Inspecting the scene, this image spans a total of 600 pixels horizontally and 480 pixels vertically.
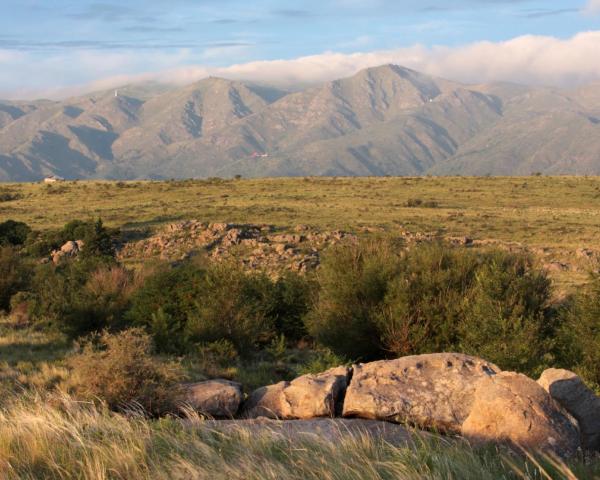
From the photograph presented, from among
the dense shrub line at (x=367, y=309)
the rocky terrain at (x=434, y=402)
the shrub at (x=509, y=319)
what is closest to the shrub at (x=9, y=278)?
the dense shrub line at (x=367, y=309)

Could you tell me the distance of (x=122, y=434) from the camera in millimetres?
6180

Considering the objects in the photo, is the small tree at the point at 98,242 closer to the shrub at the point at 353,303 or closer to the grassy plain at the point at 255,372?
the grassy plain at the point at 255,372

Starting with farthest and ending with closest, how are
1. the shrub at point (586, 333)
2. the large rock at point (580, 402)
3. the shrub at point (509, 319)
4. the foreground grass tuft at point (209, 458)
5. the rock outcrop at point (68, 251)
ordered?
the rock outcrop at point (68, 251) → the shrub at point (586, 333) → the shrub at point (509, 319) → the large rock at point (580, 402) → the foreground grass tuft at point (209, 458)

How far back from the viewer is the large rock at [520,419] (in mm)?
8195

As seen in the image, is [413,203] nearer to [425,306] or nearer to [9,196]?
[9,196]

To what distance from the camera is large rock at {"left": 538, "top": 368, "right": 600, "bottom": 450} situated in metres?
9.02

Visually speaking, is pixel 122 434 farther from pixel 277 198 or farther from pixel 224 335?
pixel 277 198

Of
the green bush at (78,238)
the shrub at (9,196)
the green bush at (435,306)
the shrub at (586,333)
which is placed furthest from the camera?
the shrub at (9,196)

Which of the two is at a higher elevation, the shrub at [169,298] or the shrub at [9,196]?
the shrub at [169,298]

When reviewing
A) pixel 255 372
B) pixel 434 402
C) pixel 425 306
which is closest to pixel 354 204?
pixel 425 306

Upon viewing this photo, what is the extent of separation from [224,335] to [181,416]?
6.16 meters

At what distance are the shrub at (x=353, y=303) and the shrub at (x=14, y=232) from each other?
29332 mm

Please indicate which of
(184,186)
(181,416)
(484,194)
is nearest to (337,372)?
(181,416)

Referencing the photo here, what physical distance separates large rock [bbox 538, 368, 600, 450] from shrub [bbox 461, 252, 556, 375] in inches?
128
